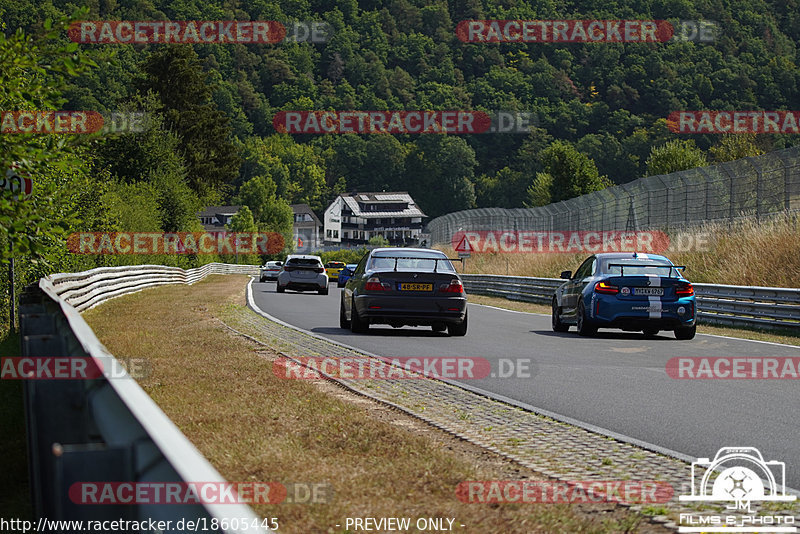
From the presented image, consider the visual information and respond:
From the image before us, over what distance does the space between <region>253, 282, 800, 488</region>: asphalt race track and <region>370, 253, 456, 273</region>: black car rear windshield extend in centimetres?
123

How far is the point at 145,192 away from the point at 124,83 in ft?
269

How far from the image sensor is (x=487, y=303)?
33.9 metres

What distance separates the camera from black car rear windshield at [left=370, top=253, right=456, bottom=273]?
18.8 meters

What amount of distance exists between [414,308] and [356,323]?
121 cm

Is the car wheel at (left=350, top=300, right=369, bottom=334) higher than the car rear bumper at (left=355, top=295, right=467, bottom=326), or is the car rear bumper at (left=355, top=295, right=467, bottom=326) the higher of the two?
the car rear bumper at (left=355, top=295, right=467, bottom=326)

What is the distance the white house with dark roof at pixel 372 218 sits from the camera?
189250mm

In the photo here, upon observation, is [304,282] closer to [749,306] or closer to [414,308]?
[749,306]

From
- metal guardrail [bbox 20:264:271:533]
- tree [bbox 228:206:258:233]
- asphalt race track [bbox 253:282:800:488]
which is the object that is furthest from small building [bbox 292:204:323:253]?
metal guardrail [bbox 20:264:271:533]

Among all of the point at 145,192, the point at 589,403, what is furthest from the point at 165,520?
the point at 145,192

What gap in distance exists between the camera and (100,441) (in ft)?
11.3

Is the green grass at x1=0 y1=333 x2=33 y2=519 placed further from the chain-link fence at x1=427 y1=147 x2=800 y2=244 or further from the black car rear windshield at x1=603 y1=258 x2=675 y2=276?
the chain-link fence at x1=427 y1=147 x2=800 y2=244

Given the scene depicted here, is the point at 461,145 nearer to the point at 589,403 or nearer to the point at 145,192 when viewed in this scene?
the point at 145,192

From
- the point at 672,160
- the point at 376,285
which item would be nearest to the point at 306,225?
the point at 672,160

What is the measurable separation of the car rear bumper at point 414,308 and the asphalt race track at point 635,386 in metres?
0.39
